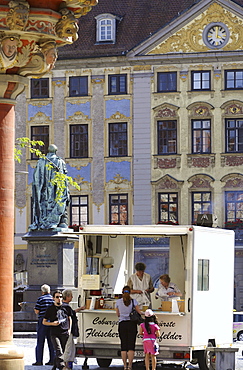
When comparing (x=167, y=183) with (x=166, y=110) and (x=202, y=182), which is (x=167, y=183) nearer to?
(x=202, y=182)

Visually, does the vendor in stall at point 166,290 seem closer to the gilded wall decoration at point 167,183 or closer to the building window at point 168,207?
the building window at point 168,207

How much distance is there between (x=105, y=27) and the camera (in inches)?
1960

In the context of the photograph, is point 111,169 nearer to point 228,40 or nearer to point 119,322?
point 228,40

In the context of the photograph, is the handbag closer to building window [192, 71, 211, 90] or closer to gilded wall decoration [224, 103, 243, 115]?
gilded wall decoration [224, 103, 243, 115]

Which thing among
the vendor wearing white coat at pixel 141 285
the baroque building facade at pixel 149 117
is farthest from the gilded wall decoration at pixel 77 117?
the vendor wearing white coat at pixel 141 285

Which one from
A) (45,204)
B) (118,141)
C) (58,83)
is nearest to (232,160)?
(118,141)

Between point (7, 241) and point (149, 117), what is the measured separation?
38195mm

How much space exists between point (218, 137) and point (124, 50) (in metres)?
5.93

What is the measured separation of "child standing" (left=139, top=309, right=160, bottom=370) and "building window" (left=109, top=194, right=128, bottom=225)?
31.5 meters

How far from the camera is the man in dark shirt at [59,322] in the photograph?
15.5 metres

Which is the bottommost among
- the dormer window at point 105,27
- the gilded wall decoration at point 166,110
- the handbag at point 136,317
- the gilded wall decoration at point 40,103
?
the handbag at point 136,317

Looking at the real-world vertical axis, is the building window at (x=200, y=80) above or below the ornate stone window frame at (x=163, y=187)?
above

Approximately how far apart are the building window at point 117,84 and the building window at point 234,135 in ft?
16.6

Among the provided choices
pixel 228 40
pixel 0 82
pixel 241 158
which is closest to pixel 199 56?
pixel 228 40
